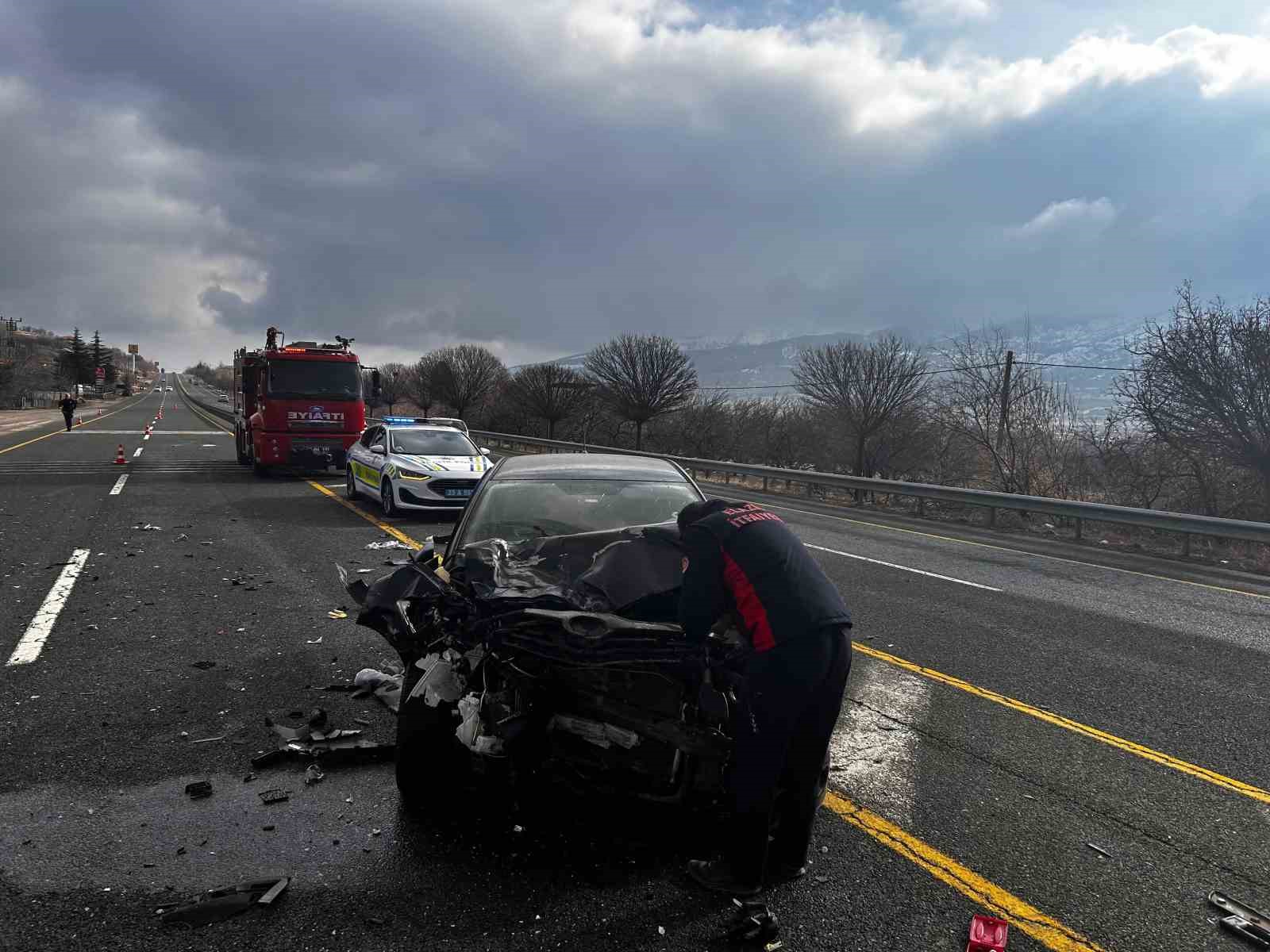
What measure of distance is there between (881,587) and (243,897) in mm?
7103

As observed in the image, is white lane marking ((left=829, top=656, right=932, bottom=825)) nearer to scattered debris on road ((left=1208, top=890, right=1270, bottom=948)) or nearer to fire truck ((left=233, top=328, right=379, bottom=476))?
scattered debris on road ((left=1208, top=890, right=1270, bottom=948))

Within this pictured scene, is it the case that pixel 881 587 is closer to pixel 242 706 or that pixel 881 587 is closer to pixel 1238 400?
pixel 242 706

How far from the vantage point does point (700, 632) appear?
2.98 meters

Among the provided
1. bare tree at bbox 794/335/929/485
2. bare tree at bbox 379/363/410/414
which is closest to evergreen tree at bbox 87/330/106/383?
bare tree at bbox 379/363/410/414

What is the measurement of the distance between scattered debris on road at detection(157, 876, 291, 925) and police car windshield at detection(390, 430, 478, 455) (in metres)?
10.6

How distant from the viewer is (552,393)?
46094 millimetres

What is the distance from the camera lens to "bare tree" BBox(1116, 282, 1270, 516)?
15.4m

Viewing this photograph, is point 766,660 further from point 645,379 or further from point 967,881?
point 645,379

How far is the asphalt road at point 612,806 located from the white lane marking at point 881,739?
0.8 inches

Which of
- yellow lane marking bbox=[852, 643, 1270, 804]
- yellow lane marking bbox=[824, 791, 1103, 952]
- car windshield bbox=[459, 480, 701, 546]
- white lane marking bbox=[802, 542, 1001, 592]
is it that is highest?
car windshield bbox=[459, 480, 701, 546]

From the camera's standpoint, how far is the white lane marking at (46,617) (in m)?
5.48

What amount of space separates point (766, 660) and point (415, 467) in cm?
1035

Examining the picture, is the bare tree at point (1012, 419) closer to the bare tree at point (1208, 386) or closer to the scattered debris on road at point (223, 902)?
the bare tree at point (1208, 386)

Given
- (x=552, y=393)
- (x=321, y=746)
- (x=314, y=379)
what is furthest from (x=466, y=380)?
(x=321, y=746)
